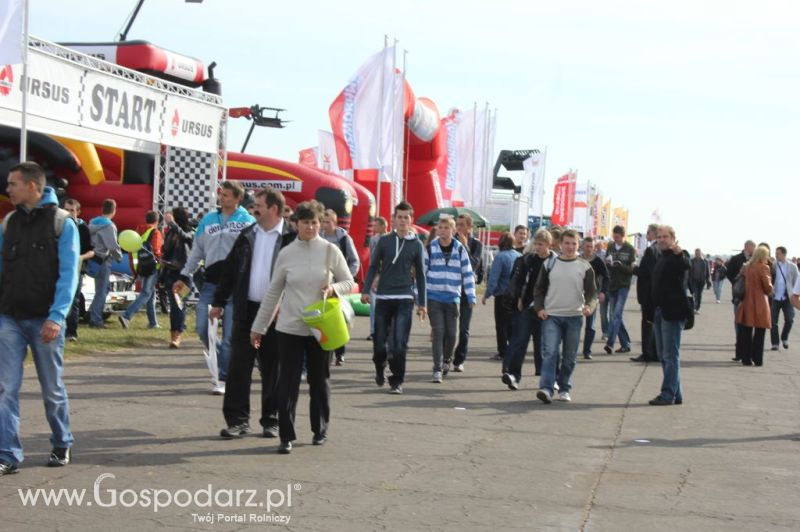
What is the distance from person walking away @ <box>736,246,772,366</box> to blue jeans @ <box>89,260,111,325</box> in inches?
377

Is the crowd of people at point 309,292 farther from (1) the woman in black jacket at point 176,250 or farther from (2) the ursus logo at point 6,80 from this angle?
(2) the ursus logo at point 6,80

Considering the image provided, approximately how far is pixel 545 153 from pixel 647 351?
36.3 meters

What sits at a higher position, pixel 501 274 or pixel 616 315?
pixel 501 274

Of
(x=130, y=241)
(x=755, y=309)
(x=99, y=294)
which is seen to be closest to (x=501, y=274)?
(x=755, y=309)

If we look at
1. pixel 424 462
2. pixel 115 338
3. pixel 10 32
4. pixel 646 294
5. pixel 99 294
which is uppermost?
pixel 10 32

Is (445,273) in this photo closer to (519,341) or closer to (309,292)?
(519,341)

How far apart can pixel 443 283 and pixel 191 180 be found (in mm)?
8870

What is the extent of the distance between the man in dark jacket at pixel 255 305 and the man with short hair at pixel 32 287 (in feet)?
5.39

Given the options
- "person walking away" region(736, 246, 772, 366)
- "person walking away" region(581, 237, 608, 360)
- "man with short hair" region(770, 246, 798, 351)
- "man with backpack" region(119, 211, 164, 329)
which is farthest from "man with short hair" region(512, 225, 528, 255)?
"man with short hair" region(770, 246, 798, 351)

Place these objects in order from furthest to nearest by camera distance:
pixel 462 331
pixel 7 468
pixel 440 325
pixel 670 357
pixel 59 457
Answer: pixel 462 331 < pixel 440 325 < pixel 670 357 < pixel 59 457 < pixel 7 468

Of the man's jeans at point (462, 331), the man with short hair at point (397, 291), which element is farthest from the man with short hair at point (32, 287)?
the man's jeans at point (462, 331)

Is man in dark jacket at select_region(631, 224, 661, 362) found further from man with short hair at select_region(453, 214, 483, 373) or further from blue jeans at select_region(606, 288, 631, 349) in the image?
man with short hair at select_region(453, 214, 483, 373)

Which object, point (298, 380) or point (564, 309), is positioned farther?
point (564, 309)

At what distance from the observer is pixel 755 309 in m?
16.4
